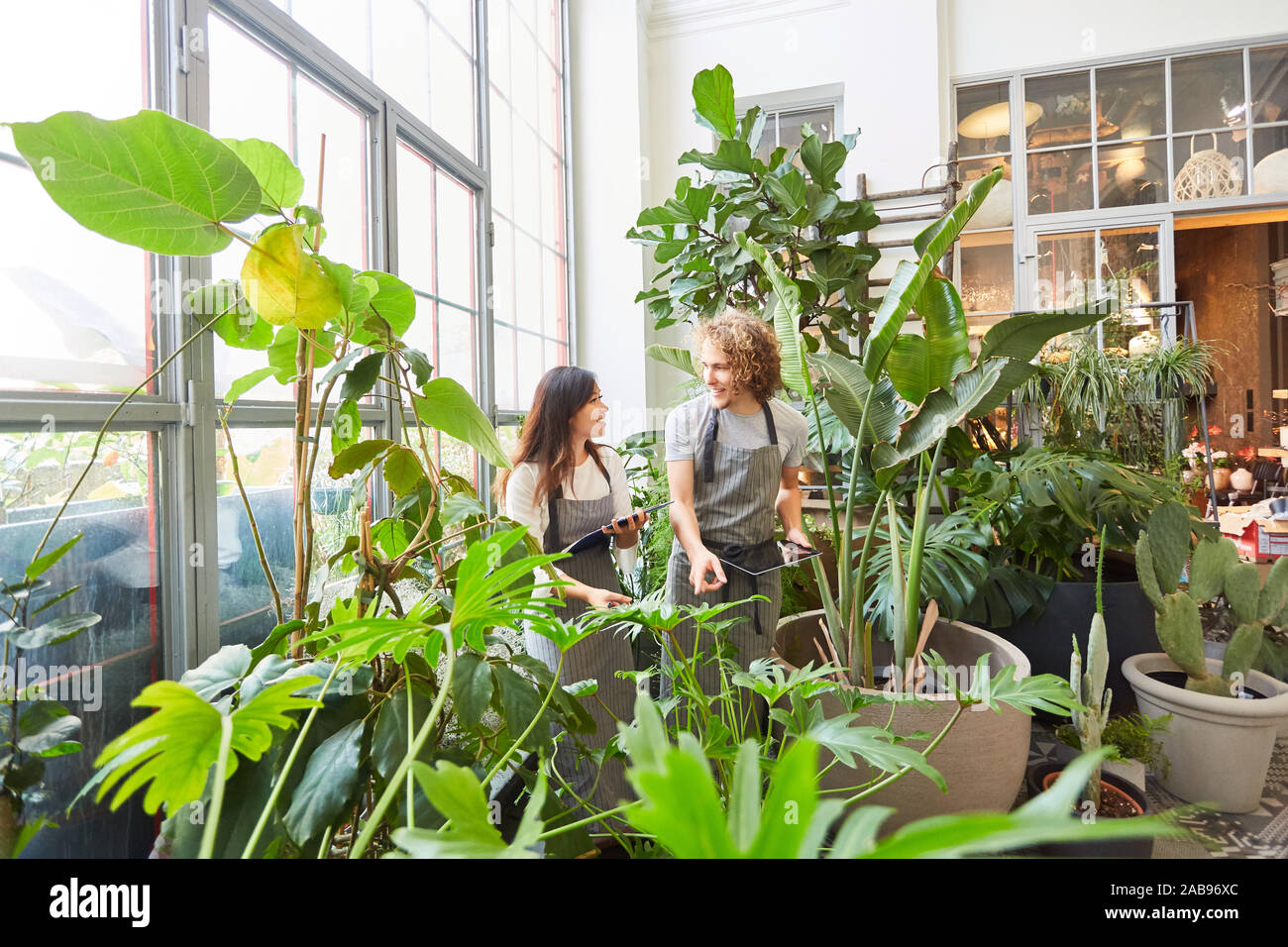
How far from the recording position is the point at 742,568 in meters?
1.85

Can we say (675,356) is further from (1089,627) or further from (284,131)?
(1089,627)

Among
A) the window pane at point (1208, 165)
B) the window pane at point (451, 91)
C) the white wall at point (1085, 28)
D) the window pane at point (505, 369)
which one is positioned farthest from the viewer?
the window pane at point (1208, 165)

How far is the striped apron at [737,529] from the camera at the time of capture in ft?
6.16

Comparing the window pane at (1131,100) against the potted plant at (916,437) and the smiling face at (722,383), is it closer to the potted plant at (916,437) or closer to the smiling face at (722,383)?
the potted plant at (916,437)

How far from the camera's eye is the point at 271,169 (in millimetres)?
995

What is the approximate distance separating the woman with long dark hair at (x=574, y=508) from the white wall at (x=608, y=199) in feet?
7.44

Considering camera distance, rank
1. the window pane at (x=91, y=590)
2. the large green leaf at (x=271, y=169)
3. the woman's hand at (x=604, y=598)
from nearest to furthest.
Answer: the large green leaf at (x=271, y=169) → the window pane at (x=91, y=590) → the woman's hand at (x=604, y=598)

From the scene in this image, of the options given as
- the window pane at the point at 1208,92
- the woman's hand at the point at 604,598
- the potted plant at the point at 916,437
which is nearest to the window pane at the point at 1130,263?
the window pane at the point at 1208,92

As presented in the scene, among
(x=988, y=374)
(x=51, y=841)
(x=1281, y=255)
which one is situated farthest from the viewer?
(x=1281, y=255)

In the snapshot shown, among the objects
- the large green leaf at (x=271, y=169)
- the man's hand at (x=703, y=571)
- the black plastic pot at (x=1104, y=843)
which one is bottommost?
the black plastic pot at (x=1104, y=843)

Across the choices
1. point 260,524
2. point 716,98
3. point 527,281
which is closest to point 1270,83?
point 716,98
